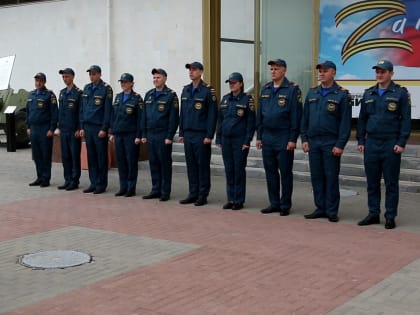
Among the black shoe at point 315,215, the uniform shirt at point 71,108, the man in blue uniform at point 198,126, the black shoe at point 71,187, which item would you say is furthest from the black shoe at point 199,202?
the uniform shirt at point 71,108

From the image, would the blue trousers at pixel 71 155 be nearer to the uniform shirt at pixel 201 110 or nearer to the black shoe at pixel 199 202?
the uniform shirt at pixel 201 110

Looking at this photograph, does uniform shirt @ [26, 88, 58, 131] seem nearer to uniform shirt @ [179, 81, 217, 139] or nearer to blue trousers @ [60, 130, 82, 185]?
blue trousers @ [60, 130, 82, 185]

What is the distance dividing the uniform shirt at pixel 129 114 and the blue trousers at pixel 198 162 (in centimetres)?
95

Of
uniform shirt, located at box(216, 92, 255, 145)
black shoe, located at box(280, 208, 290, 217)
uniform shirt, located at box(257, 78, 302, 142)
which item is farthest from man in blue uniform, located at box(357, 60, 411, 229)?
uniform shirt, located at box(216, 92, 255, 145)

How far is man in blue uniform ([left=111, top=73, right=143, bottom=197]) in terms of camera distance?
9906mm

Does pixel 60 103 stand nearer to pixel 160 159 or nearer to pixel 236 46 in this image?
pixel 160 159

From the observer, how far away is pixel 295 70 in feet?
46.9

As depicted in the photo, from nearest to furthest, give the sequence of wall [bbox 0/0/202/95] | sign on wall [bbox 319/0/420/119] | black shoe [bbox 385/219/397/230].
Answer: black shoe [bbox 385/219/397/230] → sign on wall [bbox 319/0/420/119] → wall [bbox 0/0/202/95]

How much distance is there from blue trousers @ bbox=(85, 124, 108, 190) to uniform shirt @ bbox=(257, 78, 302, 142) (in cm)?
293

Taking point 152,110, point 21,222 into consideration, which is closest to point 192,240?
point 21,222

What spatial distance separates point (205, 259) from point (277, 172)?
8.74ft

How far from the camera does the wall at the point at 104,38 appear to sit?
1502cm

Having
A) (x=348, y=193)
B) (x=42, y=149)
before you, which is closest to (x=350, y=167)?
(x=348, y=193)

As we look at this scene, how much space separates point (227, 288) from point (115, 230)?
2.59 metres
